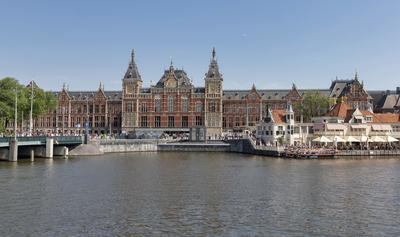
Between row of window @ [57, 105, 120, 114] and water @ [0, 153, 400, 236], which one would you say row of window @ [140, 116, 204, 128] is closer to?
row of window @ [57, 105, 120, 114]

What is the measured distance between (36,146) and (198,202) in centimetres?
5727

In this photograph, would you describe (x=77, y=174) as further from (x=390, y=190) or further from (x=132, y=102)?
(x=132, y=102)

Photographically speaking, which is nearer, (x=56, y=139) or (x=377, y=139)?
(x=56, y=139)

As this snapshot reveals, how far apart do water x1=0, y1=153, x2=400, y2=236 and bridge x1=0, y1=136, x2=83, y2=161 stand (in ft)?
38.1

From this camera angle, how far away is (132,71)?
166 m

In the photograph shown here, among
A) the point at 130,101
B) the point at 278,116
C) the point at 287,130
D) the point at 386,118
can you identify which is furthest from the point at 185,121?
the point at 386,118

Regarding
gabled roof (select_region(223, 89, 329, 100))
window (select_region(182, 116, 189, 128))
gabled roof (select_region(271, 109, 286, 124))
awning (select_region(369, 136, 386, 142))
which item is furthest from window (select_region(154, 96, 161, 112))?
awning (select_region(369, 136, 386, 142))

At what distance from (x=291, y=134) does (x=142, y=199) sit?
74.6m

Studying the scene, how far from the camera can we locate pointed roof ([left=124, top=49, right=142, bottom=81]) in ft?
540

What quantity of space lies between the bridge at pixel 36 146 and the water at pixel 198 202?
1160 cm

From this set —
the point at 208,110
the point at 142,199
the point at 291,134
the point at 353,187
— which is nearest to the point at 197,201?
the point at 142,199

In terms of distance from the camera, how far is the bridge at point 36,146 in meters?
80.8

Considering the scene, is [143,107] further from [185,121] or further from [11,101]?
[11,101]

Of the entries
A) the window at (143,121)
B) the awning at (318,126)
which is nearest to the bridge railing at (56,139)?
the awning at (318,126)
